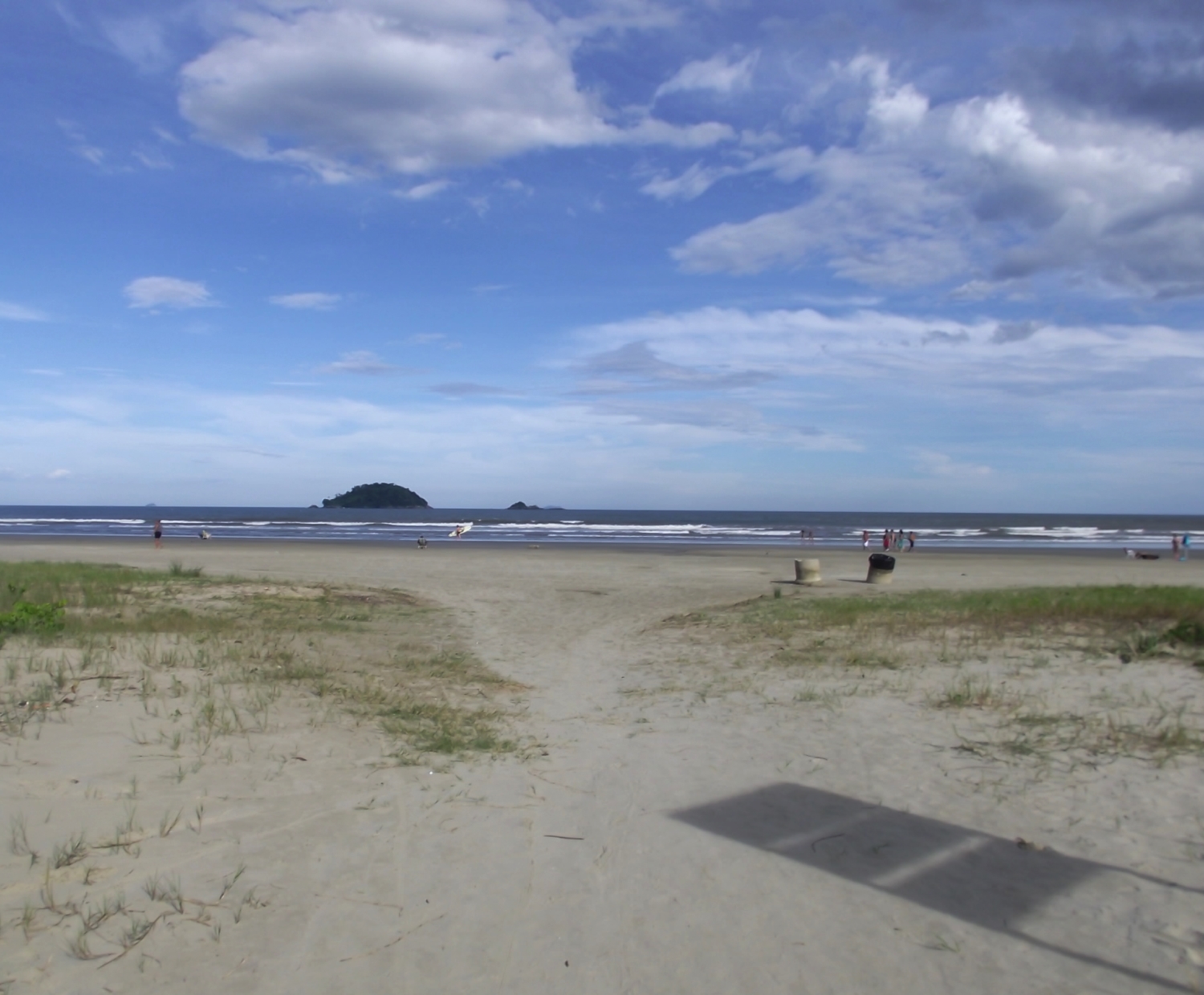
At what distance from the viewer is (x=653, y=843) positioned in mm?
4980

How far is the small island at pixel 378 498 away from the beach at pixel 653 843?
531 ft

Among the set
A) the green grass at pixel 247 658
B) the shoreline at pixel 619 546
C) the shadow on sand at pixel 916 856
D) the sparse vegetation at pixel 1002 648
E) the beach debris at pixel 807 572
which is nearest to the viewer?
the shadow on sand at pixel 916 856

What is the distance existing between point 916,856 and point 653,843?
1.38 m

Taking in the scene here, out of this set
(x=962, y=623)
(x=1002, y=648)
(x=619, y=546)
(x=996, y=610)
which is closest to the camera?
(x=1002, y=648)

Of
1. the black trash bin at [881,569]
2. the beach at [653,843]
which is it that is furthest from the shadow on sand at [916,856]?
the black trash bin at [881,569]

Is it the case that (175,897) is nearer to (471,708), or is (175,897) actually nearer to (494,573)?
(471,708)

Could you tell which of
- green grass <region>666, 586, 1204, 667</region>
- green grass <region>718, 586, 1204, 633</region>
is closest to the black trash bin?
green grass <region>718, 586, 1204, 633</region>

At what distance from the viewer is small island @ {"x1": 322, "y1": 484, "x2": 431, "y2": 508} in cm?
16643

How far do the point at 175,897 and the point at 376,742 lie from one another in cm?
260

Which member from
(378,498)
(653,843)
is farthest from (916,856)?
(378,498)

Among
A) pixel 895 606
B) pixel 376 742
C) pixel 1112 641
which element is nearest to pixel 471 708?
pixel 376 742

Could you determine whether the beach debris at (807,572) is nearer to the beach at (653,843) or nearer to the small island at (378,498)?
the beach at (653,843)

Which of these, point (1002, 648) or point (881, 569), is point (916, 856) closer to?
point (1002, 648)

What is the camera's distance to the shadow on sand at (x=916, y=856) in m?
4.14
